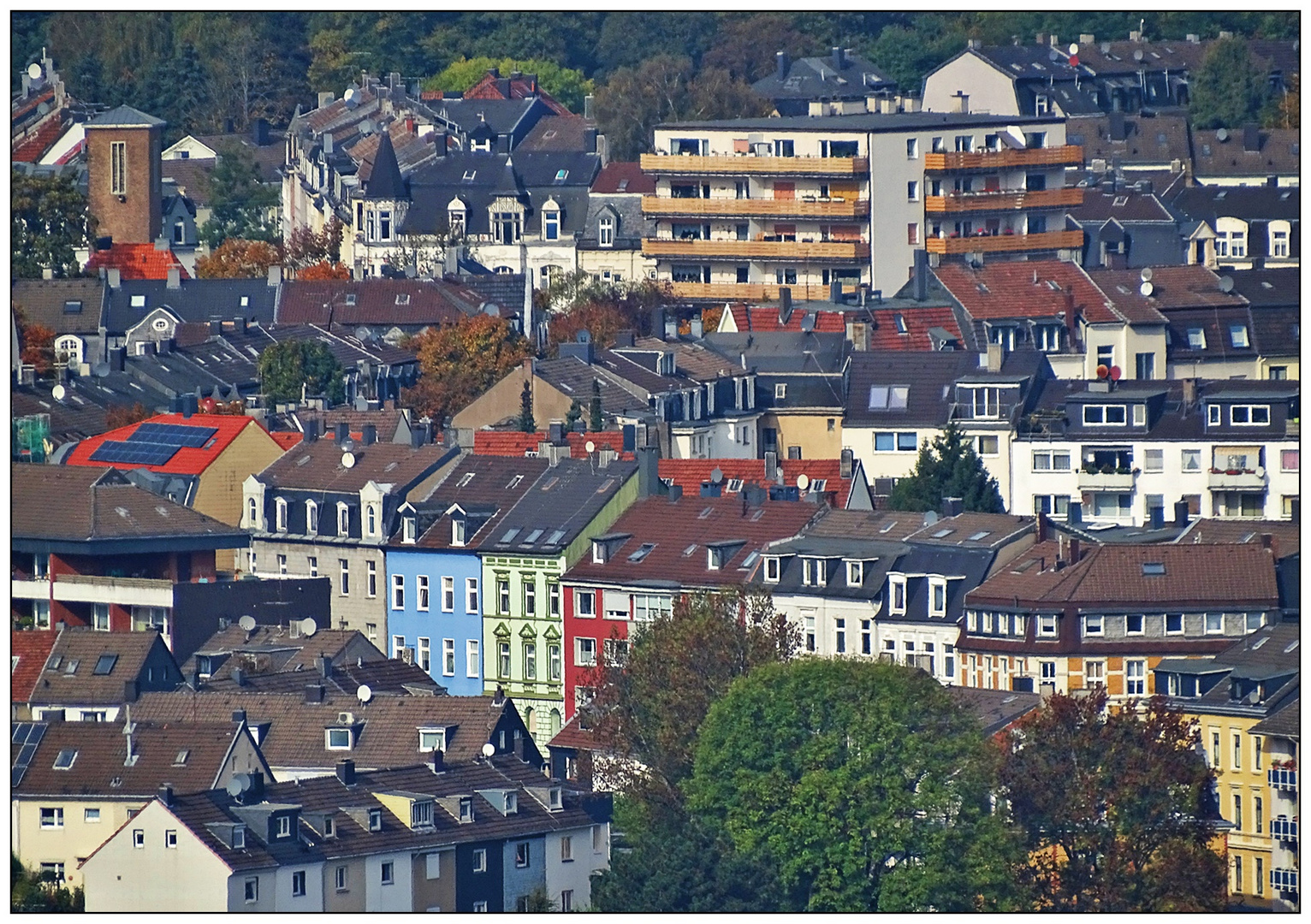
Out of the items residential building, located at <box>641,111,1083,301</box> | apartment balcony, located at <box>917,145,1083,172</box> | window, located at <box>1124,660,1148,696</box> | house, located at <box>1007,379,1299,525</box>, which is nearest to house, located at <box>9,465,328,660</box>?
house, located at <box>1007,379,1299,525</box>

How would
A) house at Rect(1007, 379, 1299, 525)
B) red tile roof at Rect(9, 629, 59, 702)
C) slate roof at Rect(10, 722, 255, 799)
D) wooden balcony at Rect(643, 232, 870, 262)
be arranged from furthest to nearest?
wooden balcony at Rect(643, 232, 870, 262)
house at Rect(1007, 379, 1299, 525)
red tile roof at Rect(9, 629, 59, 702)
slate roof at Rect(10, 722, 255, 799)

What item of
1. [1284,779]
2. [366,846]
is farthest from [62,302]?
[366,846]

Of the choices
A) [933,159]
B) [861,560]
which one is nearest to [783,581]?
[861,560]

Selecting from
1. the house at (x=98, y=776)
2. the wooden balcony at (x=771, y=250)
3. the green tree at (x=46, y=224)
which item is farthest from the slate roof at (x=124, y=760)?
the green tree at (x=46, y=224)

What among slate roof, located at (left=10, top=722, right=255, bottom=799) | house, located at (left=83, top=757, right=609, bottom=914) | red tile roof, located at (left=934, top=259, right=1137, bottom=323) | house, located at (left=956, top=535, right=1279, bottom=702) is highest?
red tile roof, located at (left=934, top=259, right=1137, bottom=323)

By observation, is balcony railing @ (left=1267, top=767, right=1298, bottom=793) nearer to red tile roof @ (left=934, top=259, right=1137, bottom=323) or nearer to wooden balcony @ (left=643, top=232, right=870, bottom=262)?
red tile roof @ (left=934, top=259, right=1137, bottom=323)

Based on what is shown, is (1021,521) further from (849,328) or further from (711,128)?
(711,128)
